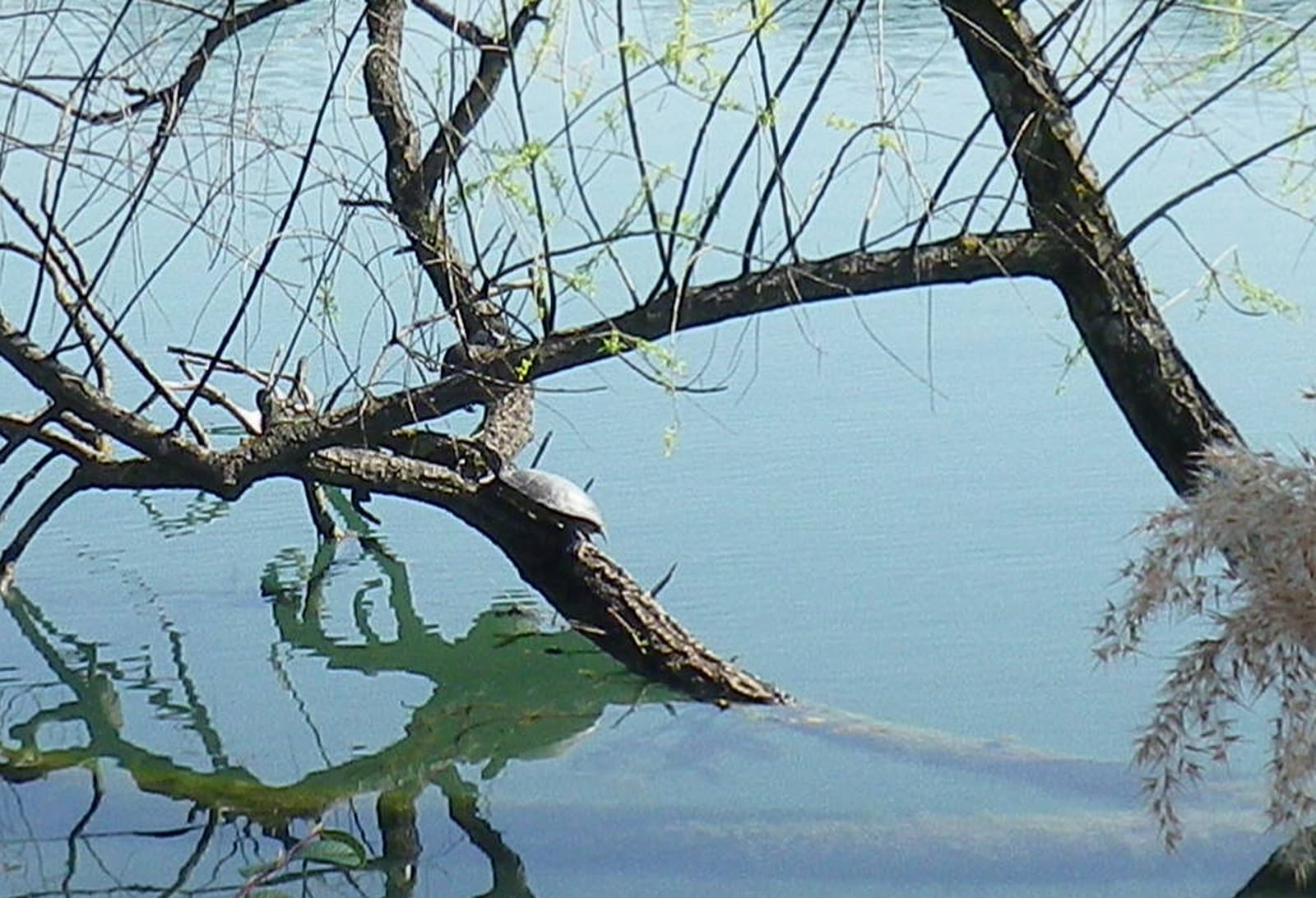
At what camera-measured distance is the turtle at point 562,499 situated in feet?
9.53

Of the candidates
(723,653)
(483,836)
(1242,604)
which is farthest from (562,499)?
(1242,604)

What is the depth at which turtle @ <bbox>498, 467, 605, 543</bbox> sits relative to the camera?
2.90 meters

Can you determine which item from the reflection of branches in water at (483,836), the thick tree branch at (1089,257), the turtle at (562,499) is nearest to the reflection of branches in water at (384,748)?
the reflection of branches in water at (483,836)

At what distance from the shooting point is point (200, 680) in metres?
3.18

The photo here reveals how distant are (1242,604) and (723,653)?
1510 millimetres

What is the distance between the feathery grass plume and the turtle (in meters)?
1.21

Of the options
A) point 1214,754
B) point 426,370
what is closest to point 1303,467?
point 1214,754

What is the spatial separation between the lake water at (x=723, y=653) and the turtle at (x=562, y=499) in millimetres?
275

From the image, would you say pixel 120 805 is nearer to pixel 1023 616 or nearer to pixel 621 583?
pixel 621 583

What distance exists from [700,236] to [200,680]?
1.24 m

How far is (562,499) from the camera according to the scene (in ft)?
9.59

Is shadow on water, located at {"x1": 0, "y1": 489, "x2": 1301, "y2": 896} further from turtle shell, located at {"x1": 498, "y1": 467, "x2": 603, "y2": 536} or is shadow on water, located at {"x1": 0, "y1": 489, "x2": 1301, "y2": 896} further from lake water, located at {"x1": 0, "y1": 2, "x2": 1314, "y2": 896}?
turtle shell, located at {"x1": 498, "y1": 467, "x2": 603, "y2": 536}

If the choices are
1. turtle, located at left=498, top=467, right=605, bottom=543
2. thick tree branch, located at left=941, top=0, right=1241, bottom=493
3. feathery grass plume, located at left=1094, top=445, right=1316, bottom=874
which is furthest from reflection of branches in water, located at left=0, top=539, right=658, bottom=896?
feathery grass plume, located at left=1094, top=445, right=1316, bottom=874

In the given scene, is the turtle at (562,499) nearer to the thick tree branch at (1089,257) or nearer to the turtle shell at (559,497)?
the turtle shell at (559,497)
